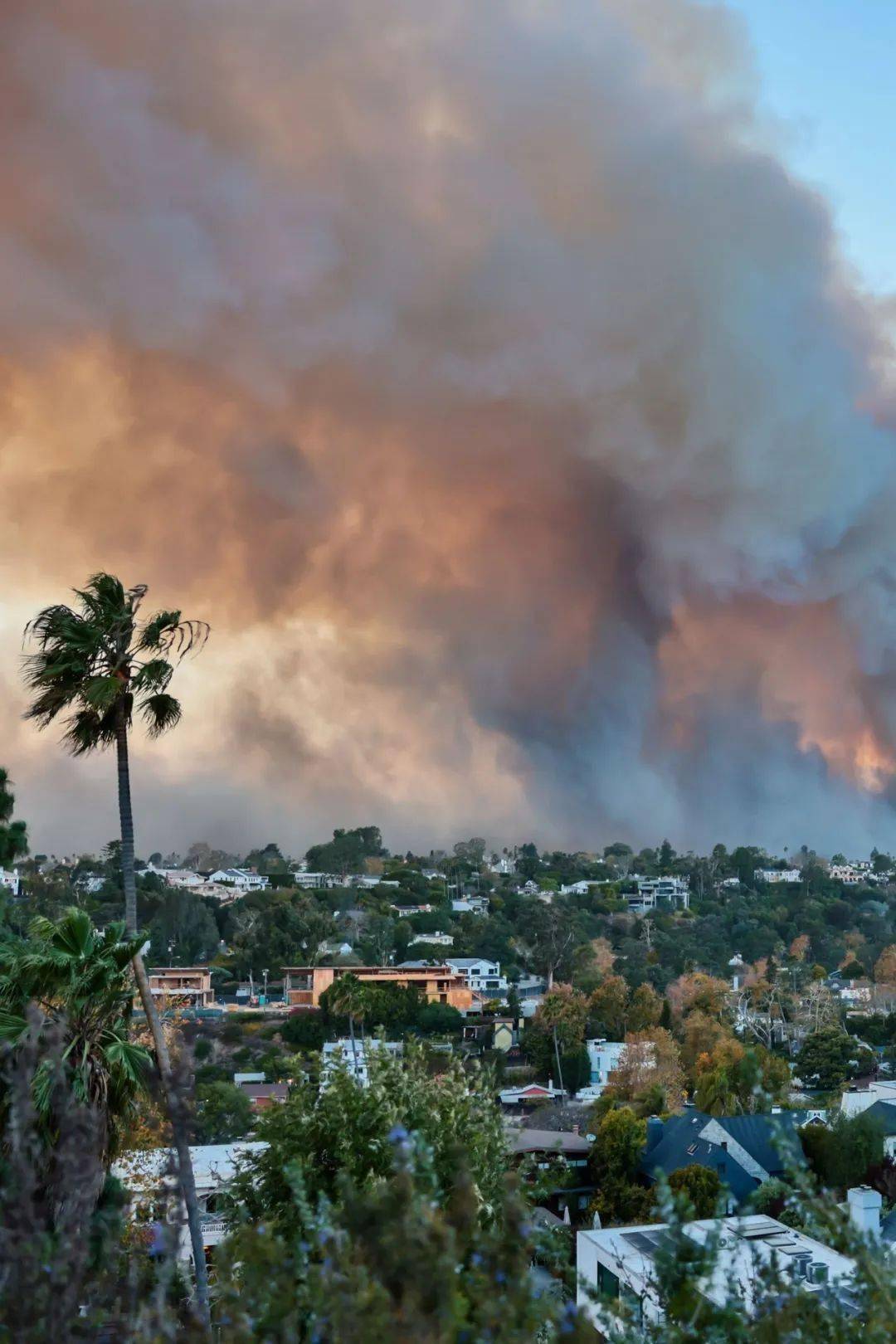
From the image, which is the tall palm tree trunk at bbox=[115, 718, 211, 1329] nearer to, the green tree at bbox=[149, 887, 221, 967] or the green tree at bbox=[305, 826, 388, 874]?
the green tree at bbox=[149, 887, 221, 967]

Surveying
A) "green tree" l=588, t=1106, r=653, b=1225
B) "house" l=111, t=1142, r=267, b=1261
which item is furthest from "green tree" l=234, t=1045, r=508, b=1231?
"green tree" l=588, t=1106, r=653, b=1225

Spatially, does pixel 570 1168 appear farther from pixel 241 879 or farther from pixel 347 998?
pixel 241 879

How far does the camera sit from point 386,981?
221 feet

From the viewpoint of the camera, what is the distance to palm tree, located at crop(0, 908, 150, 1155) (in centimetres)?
880

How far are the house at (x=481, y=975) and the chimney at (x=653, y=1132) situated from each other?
1618 inches

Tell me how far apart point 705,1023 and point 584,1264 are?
36239 millimetres

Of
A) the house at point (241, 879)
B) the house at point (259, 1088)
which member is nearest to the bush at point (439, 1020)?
the house at point (259, 1088)

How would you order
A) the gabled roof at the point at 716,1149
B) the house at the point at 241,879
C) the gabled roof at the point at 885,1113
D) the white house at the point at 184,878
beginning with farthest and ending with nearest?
the white house at the point at 184,878, the house at the point at 241,879, the gabled roof at the point at 885,1113, the gabled roof at the point at 716,1149

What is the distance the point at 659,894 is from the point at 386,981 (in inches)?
2419

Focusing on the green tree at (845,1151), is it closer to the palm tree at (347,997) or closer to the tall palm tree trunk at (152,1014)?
the tall palm tree trunk at (152,1014)

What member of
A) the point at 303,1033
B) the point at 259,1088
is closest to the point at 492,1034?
the point at 303,1033

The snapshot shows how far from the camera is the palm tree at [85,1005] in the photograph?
346 inches

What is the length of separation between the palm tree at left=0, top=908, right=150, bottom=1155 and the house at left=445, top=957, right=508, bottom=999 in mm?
66484

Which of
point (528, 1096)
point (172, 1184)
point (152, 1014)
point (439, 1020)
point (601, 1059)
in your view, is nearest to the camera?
point (172, 1184)
